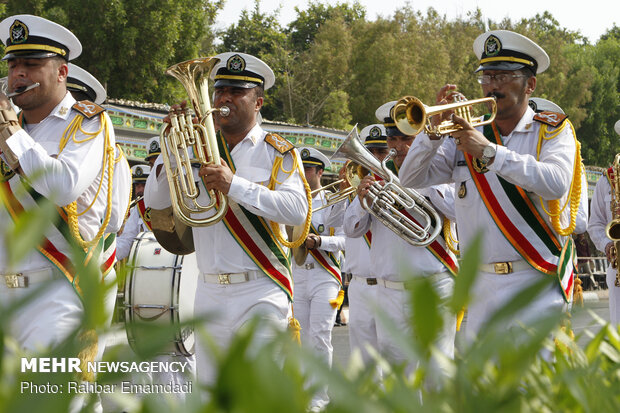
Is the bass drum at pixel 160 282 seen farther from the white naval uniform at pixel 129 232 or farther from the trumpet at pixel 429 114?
the trumpet at pixel 429 114

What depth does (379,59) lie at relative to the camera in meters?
36.3

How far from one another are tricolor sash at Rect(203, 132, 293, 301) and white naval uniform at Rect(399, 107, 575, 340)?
2.72 feet

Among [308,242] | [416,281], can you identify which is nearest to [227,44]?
[308,242]

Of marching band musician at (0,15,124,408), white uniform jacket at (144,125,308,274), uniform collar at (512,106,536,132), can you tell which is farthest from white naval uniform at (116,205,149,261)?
uniform collar at (512,106,536,132)

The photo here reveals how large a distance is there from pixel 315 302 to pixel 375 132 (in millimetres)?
1815

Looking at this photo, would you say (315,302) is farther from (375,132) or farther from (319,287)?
(375,132)

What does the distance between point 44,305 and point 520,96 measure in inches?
106

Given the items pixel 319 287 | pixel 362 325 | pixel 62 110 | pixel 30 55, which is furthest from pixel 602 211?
pixel 30 55

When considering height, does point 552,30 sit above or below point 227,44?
above

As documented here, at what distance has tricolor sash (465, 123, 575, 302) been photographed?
14.8ft

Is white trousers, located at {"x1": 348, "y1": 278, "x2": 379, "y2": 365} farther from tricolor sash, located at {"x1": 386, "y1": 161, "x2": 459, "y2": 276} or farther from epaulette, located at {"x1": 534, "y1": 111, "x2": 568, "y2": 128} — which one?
epaulette, located at {"x1": 534, "y1": 111, "x2": 568, "y2": 128}

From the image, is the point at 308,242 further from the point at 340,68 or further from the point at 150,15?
the point at 340,68

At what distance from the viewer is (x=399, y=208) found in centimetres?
643

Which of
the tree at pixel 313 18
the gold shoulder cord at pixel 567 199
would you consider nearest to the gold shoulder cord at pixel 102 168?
the gold shoulder cord at pixel 567 199
